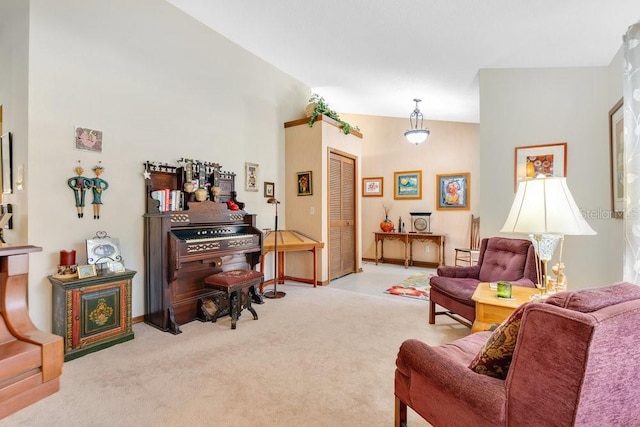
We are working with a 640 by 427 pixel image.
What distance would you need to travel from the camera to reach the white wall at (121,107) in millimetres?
2525

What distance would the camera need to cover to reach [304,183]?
4980mm

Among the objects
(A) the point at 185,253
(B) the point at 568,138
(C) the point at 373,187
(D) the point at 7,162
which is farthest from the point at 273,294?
(C) the point at 373,187

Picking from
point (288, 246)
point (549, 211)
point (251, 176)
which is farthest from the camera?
point (251, 176)

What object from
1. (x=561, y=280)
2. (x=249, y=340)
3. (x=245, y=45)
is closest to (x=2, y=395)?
(x=249, y=340)

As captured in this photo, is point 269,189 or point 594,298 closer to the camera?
point 594,298

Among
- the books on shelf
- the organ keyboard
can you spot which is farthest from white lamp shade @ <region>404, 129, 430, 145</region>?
the books on shelf

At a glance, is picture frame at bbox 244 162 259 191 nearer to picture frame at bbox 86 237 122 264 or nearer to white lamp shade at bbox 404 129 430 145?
picture frame at bbox 86 237 122 264

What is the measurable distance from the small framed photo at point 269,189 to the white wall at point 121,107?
0.42m

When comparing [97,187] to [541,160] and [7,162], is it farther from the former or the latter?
[541,160]

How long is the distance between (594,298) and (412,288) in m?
3.79

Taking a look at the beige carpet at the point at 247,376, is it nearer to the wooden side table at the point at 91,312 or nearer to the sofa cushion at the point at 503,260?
the wooden side table at the point at 91,312

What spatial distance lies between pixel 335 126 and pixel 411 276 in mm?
2910

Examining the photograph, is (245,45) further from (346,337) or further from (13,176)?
(346,337)

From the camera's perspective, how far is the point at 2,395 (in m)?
0.97
